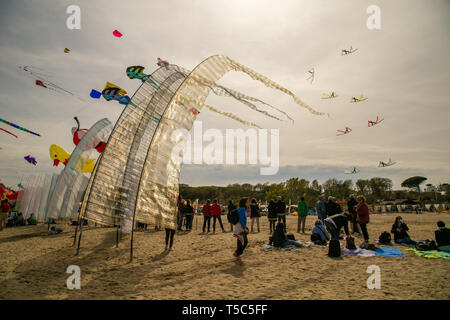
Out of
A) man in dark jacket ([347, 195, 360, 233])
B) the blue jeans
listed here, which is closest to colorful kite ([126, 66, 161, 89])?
man in dark jacket ([347, 195, 360, 233])

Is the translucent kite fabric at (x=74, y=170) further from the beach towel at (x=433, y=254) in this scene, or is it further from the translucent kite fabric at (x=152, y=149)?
the beach towel at (x=433, y=254)

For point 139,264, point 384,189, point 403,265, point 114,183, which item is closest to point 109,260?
point 139,264

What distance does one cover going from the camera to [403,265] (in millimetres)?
6469

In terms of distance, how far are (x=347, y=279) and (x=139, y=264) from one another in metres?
6.01

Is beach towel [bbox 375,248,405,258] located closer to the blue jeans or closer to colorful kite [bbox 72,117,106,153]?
the blue jeans

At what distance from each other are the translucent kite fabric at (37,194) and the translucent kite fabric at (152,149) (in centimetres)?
1533

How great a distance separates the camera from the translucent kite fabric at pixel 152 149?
7.93 metres

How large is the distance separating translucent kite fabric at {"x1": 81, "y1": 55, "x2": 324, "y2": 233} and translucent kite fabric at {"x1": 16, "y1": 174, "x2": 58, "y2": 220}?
604 inches

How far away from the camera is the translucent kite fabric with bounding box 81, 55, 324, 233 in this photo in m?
7.93

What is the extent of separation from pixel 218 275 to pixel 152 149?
4739 mm

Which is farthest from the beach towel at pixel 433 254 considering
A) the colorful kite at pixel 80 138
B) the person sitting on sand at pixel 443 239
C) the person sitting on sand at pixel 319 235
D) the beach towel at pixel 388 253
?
the colorful kite at pixel 80 138

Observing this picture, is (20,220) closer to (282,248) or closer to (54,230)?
(54,230)
